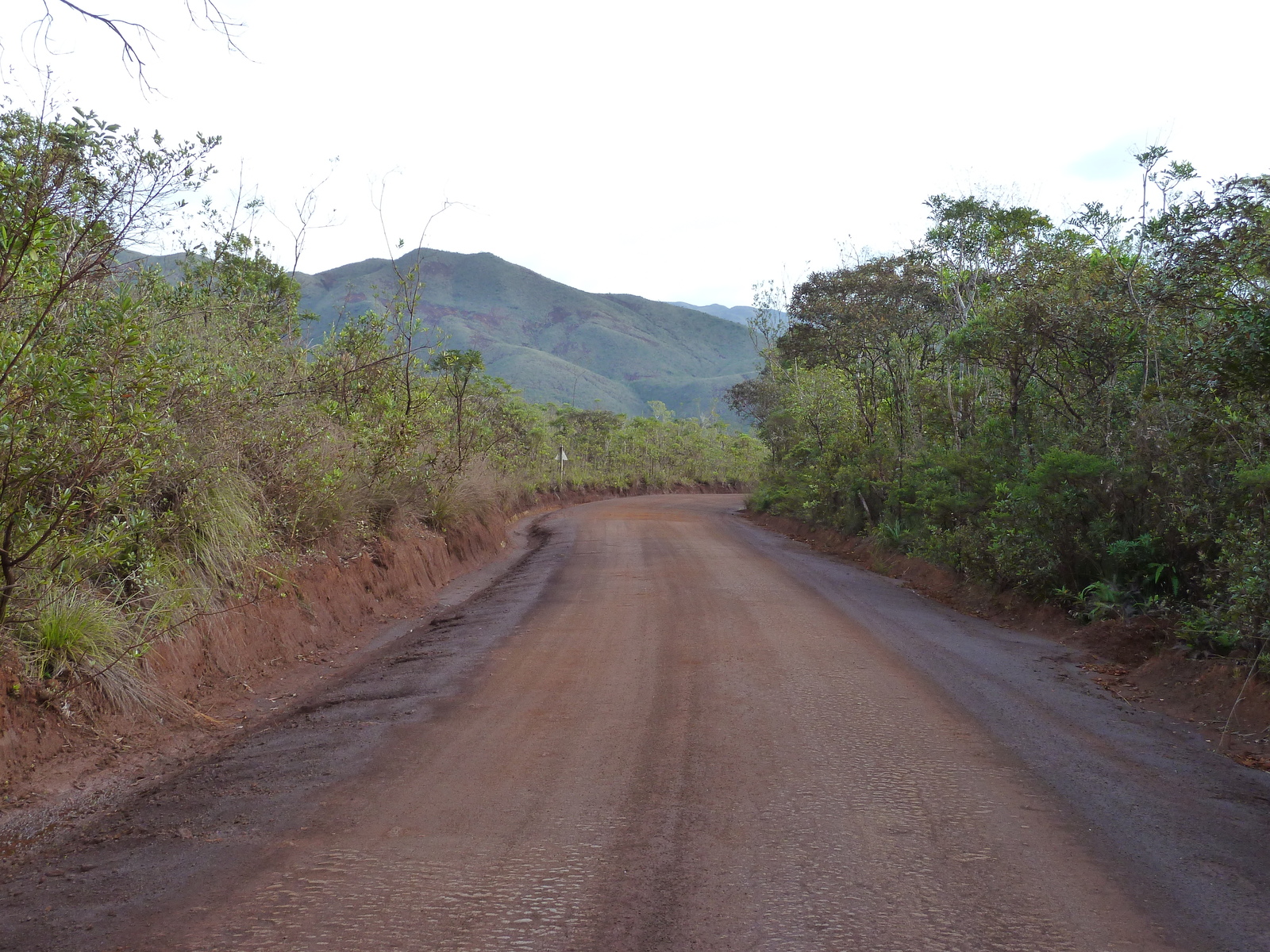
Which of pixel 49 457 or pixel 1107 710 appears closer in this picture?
pixel 49 457

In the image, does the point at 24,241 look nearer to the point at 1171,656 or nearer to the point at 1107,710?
the point at 1107,710

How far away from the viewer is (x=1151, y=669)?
25.0 ft

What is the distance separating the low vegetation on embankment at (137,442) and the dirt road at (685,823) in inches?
52.6

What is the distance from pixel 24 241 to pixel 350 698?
12.4 feet

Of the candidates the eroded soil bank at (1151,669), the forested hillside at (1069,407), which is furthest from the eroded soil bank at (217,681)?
the forested hillside at (1069,407)

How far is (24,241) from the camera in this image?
448 cm

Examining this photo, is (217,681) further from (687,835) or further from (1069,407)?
(1069,407)

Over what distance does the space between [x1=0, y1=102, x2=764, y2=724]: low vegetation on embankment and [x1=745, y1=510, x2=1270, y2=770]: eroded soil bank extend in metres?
6.98

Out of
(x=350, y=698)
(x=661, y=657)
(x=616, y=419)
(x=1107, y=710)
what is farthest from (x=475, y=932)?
(x=616, y=419)

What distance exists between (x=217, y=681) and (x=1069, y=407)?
11.1 metres

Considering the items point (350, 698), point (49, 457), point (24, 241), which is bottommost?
point (350, 698)

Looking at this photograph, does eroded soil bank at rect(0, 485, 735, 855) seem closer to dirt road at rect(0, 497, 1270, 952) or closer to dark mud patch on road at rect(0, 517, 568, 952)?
dark mud patch on road at rect(0, 517, 568, 952)

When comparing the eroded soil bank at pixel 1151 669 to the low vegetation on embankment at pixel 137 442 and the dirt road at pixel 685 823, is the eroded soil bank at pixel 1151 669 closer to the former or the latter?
the dirt road at pixel 685 823

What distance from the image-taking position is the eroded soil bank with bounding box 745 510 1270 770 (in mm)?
6086
